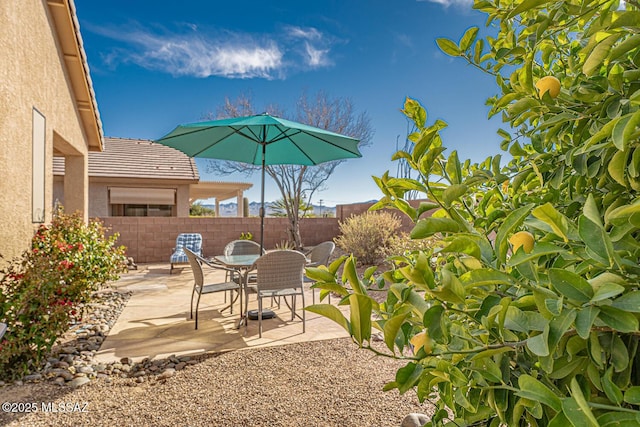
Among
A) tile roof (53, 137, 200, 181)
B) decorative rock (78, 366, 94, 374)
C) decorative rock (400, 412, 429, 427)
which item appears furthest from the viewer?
tile roof (53, 137, 200, 181)

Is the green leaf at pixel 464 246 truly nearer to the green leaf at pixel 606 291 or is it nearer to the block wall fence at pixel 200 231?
the green leaf at pixel 606 291

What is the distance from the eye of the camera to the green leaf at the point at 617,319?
17.7 inches

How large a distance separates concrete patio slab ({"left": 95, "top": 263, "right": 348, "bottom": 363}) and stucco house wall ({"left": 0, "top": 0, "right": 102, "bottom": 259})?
5.08 feet

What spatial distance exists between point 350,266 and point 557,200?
0.61 metres

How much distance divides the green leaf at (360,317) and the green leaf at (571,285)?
0.25m

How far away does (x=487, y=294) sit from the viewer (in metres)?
0.64

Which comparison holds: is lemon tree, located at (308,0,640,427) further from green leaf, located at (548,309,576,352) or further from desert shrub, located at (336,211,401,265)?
desert shrub, located at (336,211,401,265)

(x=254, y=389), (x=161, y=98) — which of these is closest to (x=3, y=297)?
(x=254, y=389)

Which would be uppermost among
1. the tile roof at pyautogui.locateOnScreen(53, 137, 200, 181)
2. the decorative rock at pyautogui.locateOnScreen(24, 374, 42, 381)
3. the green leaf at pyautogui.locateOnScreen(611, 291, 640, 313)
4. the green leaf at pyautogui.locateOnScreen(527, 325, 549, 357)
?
the tile roof at pyautogui.locateOnScreen(53, 137, 200, 181)

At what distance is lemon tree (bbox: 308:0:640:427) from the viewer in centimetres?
48

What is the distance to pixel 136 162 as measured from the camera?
12977 millimetres

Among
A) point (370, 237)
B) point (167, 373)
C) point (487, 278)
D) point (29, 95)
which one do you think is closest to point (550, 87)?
point (487, 278)

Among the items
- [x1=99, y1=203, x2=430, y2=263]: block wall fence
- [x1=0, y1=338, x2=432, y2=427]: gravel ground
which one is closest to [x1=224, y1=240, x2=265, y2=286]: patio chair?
[x1=0, y1=338, x2=432, y2=427]: gravel ground

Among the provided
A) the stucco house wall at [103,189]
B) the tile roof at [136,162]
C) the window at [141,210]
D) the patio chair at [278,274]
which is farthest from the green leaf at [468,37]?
the window at [141,210]
